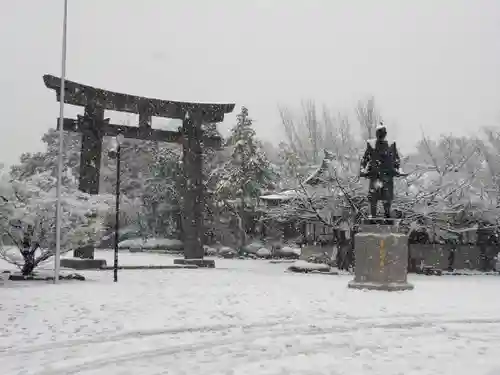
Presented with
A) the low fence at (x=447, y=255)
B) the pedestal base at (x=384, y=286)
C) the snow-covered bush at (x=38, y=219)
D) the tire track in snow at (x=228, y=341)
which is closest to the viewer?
the tire track in snow at (x=228, y=341)

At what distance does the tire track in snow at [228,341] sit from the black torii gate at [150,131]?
1498 cm

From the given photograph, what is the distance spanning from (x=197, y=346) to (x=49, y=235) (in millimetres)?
10265

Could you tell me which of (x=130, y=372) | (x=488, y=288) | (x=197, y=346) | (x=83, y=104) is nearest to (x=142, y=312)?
(x=197, y=346)

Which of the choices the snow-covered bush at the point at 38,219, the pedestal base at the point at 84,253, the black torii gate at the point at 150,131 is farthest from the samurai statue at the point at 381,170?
the pedestal base at the point at 84,253

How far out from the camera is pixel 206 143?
84.8 feet

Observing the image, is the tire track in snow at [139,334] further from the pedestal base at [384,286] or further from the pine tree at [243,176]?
the pine tree at [243,176]

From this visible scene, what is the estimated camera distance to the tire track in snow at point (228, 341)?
22.0 ft

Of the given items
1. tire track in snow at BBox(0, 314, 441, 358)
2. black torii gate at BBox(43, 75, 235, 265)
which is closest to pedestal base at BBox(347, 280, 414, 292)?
tire track in snow at BBox(0, 314, 441, 358)

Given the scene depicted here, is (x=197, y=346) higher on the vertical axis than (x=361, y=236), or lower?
lower

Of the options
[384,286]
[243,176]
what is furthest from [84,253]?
[243,176]

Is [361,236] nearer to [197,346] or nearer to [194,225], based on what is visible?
[197,346]

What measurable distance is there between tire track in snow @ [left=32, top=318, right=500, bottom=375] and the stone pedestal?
13.9 ft

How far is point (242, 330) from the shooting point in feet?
30.6

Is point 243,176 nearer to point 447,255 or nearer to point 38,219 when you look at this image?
point 447,255
